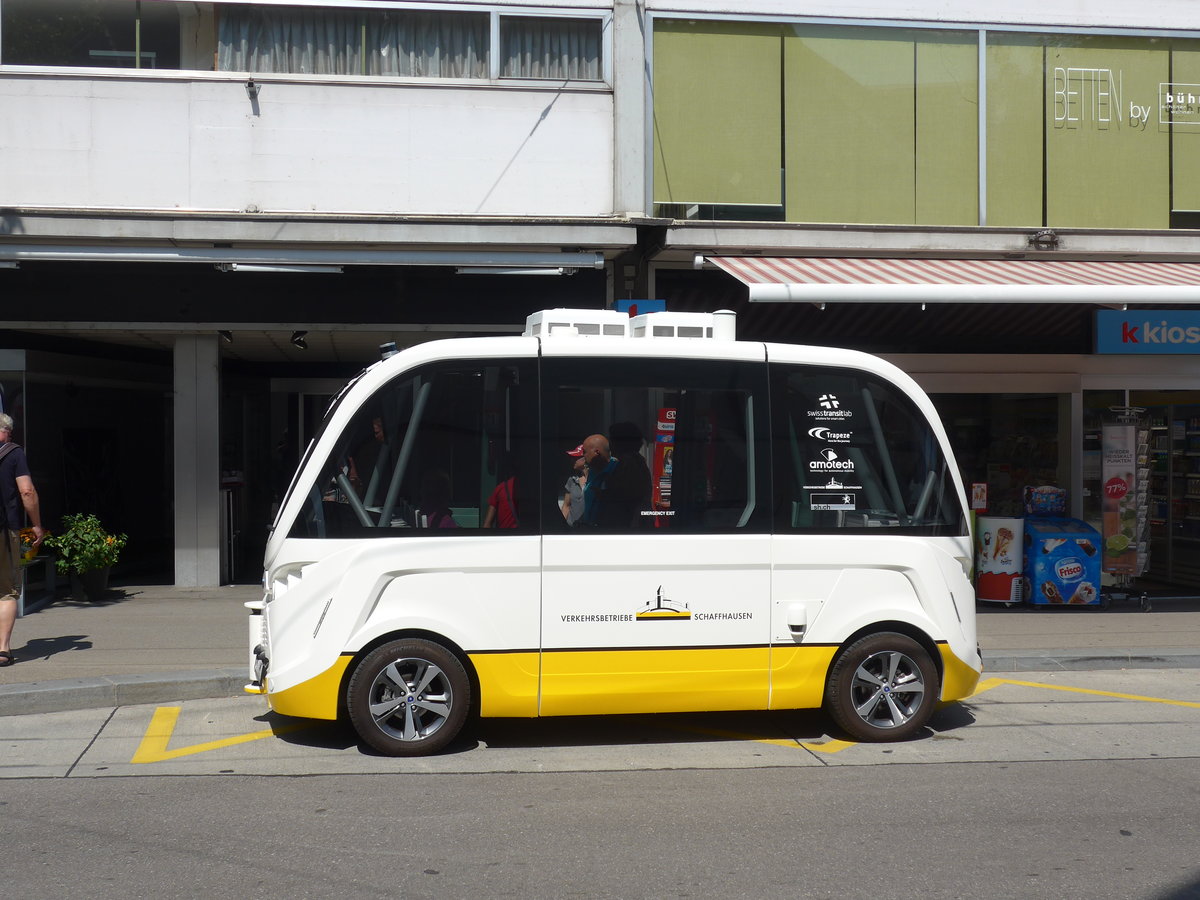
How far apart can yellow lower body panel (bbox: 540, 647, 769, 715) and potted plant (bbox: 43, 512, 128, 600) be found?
22.9 feet

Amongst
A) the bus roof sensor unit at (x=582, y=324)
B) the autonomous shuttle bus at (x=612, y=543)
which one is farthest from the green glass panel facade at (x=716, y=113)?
the autonomous shuttle bus at (x=612, y=543)

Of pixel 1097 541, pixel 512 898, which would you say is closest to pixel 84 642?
pixel 512 898

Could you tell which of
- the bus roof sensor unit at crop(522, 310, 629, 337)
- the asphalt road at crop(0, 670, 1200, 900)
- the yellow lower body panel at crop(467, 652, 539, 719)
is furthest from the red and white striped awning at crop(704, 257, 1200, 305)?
the yellow lower body panel at crop(467, 652, 539, 719)

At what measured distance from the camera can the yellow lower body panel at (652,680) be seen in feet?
22.0

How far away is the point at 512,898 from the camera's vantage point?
4477 millimetres

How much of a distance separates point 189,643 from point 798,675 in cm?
515

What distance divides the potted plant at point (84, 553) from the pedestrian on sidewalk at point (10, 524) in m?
3.04

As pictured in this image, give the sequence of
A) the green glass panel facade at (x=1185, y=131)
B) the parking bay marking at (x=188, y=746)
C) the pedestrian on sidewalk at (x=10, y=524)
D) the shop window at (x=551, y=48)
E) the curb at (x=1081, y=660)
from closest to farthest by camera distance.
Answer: the parking bay marking at (x=188, y=746), the pedestrian on sidewalk at (x=10, y=524), the curb at (x=1081, y=660), the shop window at (x=551, y=48), the green glass panel facade at (x=1185, y=131)

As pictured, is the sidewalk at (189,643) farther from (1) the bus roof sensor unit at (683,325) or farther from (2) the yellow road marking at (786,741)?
(1) the bus roof sensor unit at (683,325)

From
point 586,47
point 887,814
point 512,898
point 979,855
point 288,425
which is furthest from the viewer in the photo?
point 288,425

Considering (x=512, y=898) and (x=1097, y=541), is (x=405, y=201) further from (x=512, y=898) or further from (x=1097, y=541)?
(x=512, y=898)

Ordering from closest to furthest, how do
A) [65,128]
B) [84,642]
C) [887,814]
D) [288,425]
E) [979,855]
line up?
1. [979,855]
2. [887,814]
3. [84,642]
4. [65,128]
5. [288,425]

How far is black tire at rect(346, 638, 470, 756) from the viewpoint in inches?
257

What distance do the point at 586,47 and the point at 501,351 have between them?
22.1 feet
